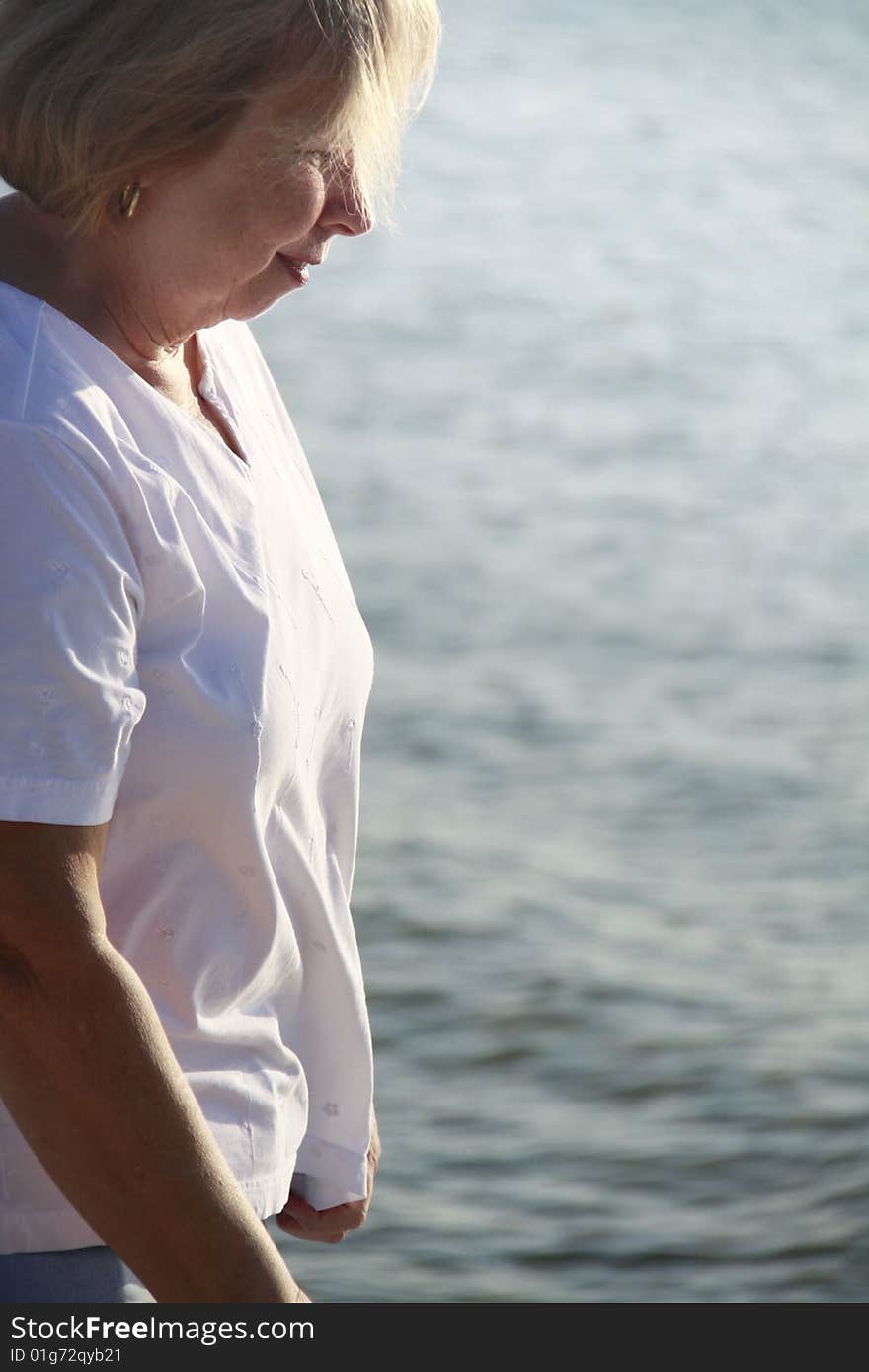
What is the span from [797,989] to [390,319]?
184 inches

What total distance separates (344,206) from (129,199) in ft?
0.50

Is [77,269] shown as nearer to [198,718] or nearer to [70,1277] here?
[198,718]

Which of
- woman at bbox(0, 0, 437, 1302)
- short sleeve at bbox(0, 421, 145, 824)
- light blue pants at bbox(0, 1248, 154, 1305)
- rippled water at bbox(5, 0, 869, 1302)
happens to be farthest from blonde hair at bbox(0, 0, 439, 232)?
rippled water at bbox(5, 0, 869, 1302)

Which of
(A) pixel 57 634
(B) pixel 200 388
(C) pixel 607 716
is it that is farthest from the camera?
(C) pixel 607 716

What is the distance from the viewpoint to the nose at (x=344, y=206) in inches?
50.3

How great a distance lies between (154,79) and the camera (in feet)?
3.81

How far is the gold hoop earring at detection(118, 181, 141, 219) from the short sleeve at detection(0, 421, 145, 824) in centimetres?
18

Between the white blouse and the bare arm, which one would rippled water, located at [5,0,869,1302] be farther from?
the bare arm

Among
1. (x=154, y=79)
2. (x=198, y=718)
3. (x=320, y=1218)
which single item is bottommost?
(x=320, y=1218)

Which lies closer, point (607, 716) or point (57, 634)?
point (57, 634)

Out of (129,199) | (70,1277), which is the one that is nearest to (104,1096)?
(70,1277)

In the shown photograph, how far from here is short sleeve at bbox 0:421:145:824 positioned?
110 centimetres

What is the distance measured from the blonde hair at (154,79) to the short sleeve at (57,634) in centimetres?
18

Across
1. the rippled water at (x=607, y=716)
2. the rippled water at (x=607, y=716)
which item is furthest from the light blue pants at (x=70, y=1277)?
the rippled water at (x=607, y=716)
